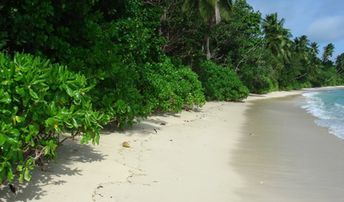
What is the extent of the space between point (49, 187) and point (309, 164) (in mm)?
5092

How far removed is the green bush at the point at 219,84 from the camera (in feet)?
85.9

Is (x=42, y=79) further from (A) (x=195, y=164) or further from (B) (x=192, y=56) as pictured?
(B) (x=192, y=56)

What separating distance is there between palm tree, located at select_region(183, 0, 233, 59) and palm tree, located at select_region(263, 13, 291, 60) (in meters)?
28.2

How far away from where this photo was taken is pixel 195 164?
7656 mm

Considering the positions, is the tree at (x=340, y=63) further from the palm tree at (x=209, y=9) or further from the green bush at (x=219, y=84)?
the green bush at (x=219, y=84)

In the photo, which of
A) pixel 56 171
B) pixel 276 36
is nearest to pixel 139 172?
pixel 56 171

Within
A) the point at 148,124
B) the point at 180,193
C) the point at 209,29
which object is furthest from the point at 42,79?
the point at 209,29

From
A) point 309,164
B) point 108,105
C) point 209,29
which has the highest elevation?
point 209,29

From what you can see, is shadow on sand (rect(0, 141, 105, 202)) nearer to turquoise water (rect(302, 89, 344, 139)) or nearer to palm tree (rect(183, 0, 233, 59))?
turquoise water (rect(302, 89, 344, 139))

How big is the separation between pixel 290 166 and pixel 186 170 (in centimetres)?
220

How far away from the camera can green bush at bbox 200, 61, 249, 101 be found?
26.2m

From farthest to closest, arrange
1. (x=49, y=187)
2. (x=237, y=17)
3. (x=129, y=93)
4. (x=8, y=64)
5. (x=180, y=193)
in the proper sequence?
(x=237, y=17), (x=129, y=93), (x=180, y=193), (x=49, y=187), (x=8, y=64)

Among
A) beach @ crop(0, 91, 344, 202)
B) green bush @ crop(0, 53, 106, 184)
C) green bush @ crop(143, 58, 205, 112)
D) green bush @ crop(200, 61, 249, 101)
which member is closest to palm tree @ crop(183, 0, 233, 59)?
green bush @ crop(200, 61, 249, 101)

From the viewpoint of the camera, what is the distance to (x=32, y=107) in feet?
15.1
